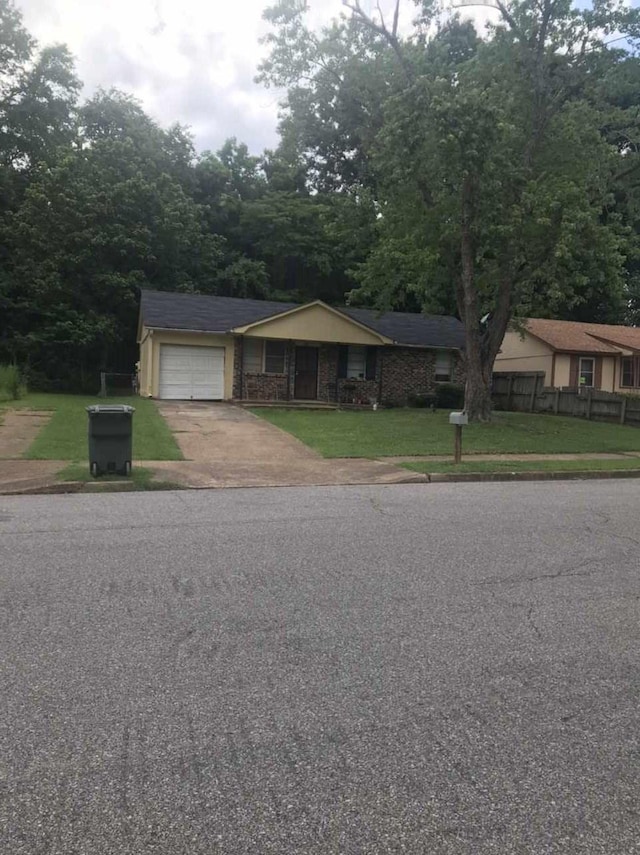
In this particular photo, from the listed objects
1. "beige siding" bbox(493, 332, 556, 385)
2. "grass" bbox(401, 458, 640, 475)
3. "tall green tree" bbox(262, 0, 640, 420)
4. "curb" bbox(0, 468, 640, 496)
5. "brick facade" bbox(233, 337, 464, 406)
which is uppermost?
"tall green tree" bbox(262, 0, 640, 420)

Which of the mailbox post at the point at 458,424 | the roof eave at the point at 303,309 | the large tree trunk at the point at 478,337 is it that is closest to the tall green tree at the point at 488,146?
the large tree trunk at the point at 478,337

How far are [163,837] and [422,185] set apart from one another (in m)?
19.2

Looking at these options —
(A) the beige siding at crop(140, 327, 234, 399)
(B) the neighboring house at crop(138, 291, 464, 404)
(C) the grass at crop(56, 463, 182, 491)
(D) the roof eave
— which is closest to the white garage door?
(B) the neighboring house at crop(138, 291, 464, 404)

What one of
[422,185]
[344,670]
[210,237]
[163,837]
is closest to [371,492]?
[344,670]

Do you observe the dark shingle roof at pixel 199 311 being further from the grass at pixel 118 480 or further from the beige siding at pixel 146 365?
the grass at pixel 118 480

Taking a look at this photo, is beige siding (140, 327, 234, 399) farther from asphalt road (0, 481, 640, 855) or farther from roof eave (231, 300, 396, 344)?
asphalt road (0, 481, 640, 855)

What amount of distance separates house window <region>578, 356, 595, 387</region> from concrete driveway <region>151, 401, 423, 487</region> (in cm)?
1846

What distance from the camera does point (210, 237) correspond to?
123 ft

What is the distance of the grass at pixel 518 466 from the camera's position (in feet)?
41.9

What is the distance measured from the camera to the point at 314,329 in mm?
27578

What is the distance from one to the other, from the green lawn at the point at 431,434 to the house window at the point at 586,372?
29.1 ft

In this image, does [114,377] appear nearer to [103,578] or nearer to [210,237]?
[210,237]

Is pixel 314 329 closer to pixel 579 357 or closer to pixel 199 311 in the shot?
pixel 199 311

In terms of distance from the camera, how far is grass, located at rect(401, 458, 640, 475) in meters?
12.8
